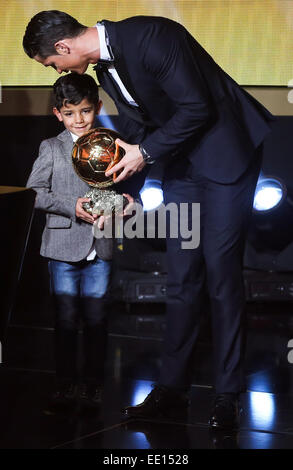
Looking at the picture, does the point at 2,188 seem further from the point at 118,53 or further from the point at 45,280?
the point at 45,280

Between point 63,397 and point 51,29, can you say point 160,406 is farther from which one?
point 51,29

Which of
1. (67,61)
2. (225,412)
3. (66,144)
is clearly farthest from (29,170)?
(225,412)

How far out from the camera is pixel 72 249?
2.11m

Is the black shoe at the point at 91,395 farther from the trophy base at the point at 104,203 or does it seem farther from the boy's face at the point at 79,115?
the boy's face at the point at 79,115

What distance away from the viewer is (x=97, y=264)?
214 centimetres

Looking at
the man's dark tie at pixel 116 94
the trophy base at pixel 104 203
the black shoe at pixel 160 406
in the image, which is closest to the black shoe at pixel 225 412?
the black shoe at pixel 160 406

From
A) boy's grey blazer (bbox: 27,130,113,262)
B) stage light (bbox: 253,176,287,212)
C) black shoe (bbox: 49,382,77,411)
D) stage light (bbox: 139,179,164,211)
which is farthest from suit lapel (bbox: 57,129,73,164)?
stage light (bbox: 253,176,287,212)

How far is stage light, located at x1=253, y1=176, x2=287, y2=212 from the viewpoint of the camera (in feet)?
12.1

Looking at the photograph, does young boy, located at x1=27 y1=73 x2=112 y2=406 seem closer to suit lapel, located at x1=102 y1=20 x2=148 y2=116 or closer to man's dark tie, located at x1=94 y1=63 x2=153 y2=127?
man's dark tie, located at x1=94 y1=63 x2=153 y2=127

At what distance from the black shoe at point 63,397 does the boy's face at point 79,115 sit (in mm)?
720

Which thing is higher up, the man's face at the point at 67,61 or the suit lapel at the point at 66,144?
the man's face at the point at 67,61

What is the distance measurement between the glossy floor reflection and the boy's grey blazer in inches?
17.1

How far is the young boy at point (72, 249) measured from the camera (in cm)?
210

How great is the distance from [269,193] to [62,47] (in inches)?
78.7
